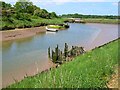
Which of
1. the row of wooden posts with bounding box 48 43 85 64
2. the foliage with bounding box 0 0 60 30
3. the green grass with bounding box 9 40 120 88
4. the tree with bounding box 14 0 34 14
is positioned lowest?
the row of wooden posts with bounding box 48 43 85 64

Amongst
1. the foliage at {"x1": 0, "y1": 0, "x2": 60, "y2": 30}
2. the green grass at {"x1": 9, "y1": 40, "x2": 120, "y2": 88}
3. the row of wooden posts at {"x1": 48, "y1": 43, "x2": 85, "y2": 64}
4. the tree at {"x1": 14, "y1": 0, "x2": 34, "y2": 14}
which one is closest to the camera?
the green grass at {"x1": 9, "y1": 40, "x2": 120, "y2": 88}

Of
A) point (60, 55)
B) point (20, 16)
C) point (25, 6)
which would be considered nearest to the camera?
point (60, 55)

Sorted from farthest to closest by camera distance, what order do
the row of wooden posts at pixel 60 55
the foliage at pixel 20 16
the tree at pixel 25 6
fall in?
the tree at pixel 25 6
the foliage at pixel 20 16
the row of wooden posts at pixel 60 55

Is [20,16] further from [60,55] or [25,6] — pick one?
[60,55]

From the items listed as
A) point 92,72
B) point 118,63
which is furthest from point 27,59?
point 92,72

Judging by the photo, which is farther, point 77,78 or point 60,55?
point 60,55

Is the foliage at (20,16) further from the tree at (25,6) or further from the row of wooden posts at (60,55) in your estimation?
the row of wooden posts at (60,55)

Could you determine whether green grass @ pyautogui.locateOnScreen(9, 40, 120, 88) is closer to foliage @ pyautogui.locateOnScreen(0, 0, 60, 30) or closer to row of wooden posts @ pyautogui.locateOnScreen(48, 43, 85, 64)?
row of wooden posts @ pyautogui.locateOnScreen(48, 43, 85, 64)

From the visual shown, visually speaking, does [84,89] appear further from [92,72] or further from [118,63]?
[118,63]

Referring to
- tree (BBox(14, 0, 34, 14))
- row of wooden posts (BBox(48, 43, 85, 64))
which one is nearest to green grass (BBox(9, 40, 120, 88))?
row of wooden posts (BBox(48, 43, 85, 64))

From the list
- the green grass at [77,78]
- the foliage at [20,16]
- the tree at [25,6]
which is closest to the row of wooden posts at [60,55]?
the green grass at [77,78]

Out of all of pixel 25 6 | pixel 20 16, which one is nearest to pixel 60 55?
pixel 20 16

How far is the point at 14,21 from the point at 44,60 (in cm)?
3023

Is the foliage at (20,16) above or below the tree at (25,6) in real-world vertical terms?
below
